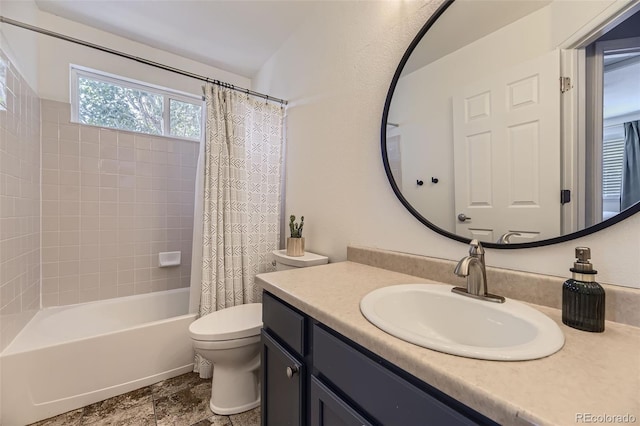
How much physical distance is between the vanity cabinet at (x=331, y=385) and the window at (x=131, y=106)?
1.78m

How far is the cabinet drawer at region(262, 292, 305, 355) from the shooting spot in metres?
0.82

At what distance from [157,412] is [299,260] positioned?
3.65ft

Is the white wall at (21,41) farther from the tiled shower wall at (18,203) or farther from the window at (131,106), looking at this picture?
the window at (131,106)

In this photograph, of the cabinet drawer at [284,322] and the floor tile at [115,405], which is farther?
the floor tile at [115,405]

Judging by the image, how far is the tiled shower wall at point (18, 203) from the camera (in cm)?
137

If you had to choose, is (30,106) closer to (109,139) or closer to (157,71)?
(109,139)

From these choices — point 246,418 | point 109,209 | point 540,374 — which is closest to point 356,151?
point 540,374

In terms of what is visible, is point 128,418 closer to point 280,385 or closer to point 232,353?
point 232,353

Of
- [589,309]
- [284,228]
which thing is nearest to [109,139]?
[284,228]

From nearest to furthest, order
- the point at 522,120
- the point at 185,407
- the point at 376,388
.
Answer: the point at 376,388
the point at 522,120
the point at 185,407

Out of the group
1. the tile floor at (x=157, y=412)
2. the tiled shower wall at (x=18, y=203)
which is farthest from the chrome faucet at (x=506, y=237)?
the tiled shower wall at (x=18, y=203)

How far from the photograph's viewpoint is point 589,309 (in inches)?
23.0

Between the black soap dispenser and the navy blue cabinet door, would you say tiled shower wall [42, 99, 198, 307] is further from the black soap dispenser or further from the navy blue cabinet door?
the black soap dispenser

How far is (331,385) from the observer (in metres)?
0.71
